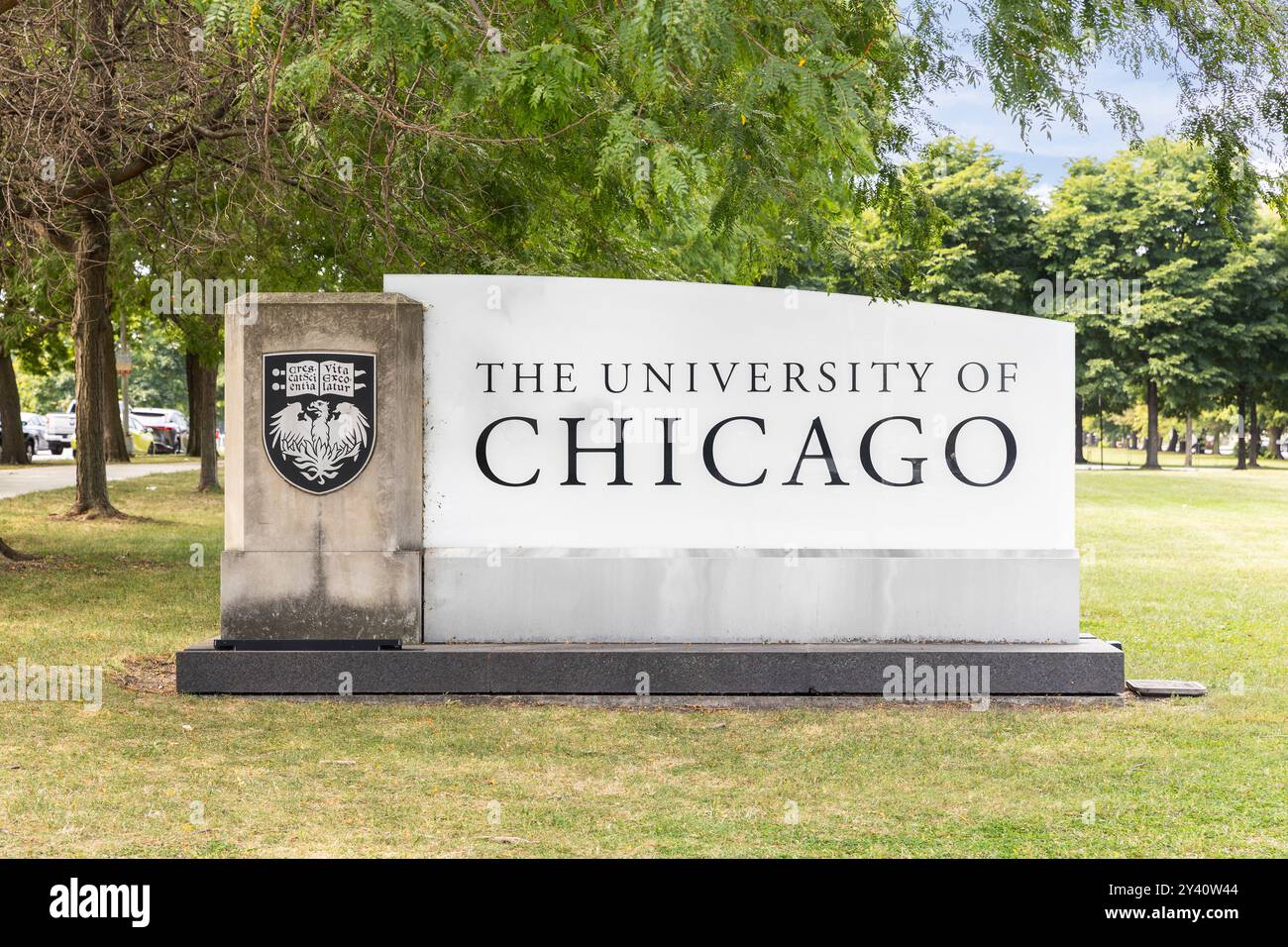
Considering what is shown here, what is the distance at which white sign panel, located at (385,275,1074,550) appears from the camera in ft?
27.3

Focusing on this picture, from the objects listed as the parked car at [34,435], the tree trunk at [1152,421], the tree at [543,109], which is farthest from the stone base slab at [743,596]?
the tree trunk at [1152,421]

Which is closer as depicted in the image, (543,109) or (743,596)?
(543,109)

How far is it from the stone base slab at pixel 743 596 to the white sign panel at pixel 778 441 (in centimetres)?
15

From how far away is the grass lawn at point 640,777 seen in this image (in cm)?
529

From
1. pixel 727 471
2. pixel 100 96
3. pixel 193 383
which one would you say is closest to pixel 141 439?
pixel 193 383

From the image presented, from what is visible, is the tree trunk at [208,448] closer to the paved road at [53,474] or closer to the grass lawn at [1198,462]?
the paved road at [53,474]

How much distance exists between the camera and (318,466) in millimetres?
8062

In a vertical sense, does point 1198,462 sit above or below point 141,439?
below

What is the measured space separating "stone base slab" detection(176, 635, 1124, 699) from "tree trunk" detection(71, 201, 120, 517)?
390 inches

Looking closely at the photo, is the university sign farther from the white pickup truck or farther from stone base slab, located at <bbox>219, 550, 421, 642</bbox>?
the white pickup truck

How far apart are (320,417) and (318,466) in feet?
0.97

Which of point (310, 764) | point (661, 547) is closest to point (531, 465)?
point (661, 547)

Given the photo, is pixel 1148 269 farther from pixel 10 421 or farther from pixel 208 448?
pixel 10 421

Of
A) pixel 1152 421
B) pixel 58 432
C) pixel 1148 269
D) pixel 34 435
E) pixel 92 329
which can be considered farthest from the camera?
pixel 1152 421
